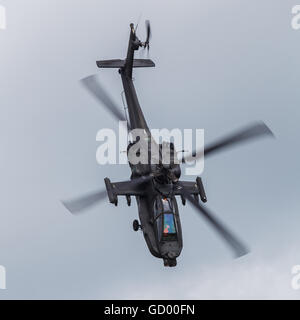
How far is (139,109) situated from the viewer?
53.0 m

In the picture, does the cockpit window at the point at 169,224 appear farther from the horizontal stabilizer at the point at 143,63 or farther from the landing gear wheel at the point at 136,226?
the horizontal stabilizer at the point at 143,63

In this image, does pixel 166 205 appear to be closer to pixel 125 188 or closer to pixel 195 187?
pixel 125 188

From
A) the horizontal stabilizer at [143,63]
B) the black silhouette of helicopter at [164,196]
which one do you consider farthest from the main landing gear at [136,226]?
the horizontal stabilizer at [143,63]

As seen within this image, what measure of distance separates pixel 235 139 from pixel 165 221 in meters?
5.60

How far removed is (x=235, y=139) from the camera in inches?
1823

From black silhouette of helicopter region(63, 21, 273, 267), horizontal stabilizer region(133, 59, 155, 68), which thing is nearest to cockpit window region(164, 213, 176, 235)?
black silhouette of helicopter region(63, 21, 273, 267)

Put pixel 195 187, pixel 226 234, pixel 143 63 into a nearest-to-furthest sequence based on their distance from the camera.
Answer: pixel 226 234 → pixel 195 187 → pixel 143 63

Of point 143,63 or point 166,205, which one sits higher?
point 143,63

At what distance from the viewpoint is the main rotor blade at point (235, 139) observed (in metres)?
45.4

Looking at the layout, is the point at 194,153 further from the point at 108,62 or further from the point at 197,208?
the point at 108,62

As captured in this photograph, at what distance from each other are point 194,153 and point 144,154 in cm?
342

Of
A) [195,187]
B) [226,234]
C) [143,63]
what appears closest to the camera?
[226,234]

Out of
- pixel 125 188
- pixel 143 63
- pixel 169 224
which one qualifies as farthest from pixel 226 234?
pixel 143 63

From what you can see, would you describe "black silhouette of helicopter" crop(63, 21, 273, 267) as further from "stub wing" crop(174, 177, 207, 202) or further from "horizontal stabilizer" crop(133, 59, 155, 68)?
"horizontal stabilizer" crop(133, 59, 155, 68)
